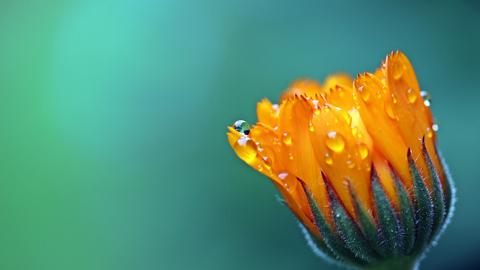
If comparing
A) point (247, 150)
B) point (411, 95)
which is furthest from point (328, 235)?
point (411, 95)

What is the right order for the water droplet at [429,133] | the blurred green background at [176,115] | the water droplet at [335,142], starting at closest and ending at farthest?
the water droplet at [335,142], the water droplet at [429,133], the blurred green background at [176,115]

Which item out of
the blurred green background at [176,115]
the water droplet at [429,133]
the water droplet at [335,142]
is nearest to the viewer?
the water droplet at [335,142]

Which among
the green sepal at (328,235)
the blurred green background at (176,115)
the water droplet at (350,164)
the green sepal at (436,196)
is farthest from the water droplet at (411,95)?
the blurred green background at (176,115)

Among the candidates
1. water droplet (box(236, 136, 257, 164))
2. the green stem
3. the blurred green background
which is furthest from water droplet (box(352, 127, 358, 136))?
the blurred green background

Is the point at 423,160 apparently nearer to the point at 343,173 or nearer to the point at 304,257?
the point at 343,173

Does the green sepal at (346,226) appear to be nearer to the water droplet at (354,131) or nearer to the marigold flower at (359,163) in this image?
the marigold flower at (359,163)

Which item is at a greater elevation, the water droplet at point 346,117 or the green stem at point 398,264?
the water droplet at point 346,117
